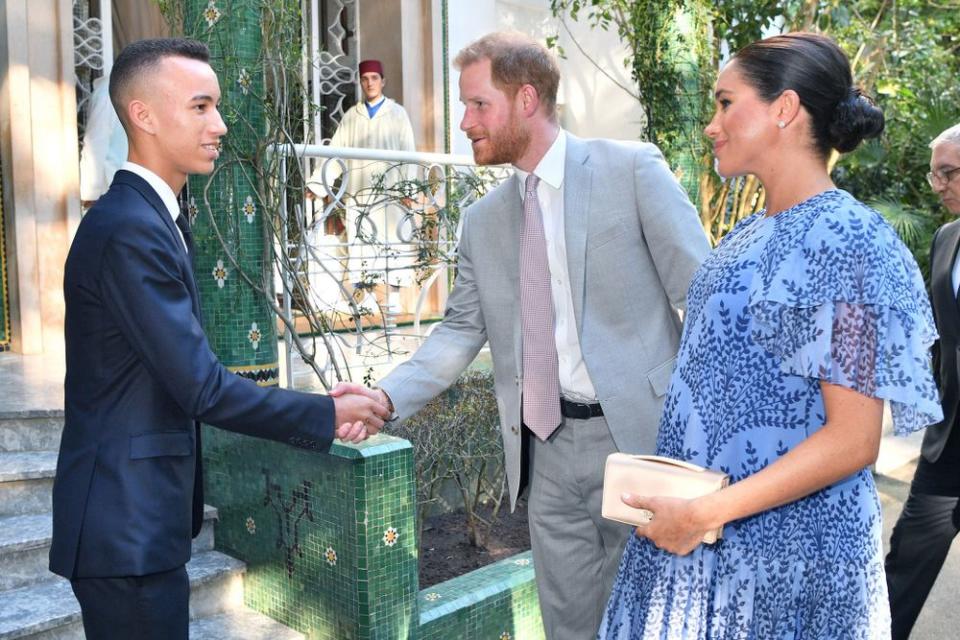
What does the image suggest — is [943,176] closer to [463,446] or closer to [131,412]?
[463,446]

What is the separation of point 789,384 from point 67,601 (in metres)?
2.65

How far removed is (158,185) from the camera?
227 cm

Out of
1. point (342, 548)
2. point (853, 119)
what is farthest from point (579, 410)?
point (853, 119)

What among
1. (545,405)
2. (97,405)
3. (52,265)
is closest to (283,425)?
(97,405)

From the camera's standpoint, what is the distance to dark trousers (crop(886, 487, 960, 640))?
3.79m

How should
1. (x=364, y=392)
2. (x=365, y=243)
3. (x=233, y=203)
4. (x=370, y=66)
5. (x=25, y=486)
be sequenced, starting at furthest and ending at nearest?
(x=370, y=66) < (x=365, y=243) < (x=233, y=203) < (x=25, y=486) < (x=364, y=392)

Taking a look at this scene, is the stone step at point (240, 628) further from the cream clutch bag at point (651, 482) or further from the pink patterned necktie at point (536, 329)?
the cream clutch bag at point (651, 482)

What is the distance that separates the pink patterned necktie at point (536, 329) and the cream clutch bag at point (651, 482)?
852 mm

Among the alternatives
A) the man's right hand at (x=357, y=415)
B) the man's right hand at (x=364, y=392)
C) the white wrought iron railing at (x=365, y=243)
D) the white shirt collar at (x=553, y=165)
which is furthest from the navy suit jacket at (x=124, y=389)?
the white wrought iron railing at (x=365, y=243)

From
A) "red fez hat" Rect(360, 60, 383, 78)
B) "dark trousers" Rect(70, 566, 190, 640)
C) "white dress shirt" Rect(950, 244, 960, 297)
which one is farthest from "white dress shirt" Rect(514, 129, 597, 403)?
"red fez hat" Rect(360, 60, 383, 78)

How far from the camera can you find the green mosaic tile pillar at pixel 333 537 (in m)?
3.36

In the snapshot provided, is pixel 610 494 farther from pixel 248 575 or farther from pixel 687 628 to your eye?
pixel 248 575

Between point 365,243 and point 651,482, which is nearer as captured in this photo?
point 651,482

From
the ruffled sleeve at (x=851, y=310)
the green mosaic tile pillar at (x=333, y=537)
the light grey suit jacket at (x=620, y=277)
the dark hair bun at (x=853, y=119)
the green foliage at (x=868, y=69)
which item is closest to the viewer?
the ruffled sleeve at (x=851, y=310)
